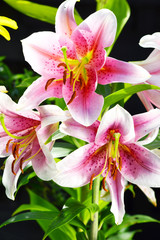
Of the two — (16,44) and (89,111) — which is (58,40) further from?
(16,44)

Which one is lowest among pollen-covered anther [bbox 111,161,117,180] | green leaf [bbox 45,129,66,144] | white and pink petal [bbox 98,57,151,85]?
pollen-covered anther [bbox 111,161,117,180]

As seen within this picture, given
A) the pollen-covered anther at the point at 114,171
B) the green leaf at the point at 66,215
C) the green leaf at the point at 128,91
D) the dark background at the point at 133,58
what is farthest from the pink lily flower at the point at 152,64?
the dark background at the point at 133,58

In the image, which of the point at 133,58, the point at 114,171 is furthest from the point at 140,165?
the point at 133,58

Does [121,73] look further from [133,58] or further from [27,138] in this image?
[133,58]

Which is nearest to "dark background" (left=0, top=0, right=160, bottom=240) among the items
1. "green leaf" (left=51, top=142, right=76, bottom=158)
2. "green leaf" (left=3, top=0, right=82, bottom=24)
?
"green leaf" (left=51, top=142, right=76, bottom=158)

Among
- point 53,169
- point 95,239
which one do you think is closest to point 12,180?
point 53,169

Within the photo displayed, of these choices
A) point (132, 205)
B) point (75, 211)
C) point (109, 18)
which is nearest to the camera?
point (109, 18)

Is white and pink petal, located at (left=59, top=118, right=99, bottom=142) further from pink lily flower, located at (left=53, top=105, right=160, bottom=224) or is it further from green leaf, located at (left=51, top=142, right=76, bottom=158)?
green leaf, located at (left=51, top=142, right=76, bottom=158)
